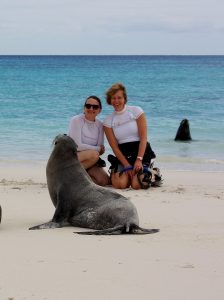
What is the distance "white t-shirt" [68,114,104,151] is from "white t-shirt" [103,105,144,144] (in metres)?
0.14

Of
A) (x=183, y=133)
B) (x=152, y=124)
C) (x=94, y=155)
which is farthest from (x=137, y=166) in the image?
(x=152, y=124)

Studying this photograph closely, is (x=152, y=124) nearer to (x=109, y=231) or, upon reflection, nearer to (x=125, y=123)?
(x=125, y=123)

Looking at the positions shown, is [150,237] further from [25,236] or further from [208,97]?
[208,97]

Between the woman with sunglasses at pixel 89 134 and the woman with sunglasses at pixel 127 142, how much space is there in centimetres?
15

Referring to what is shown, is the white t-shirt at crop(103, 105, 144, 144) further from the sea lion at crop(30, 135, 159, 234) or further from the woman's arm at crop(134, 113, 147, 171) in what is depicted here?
the sea lion at crop(30, 135, 159, 234)

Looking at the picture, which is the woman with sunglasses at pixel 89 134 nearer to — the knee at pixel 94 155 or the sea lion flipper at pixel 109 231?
the knee at pixel 94 155

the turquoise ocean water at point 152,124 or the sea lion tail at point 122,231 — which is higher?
the sea lion tail at point 122,231

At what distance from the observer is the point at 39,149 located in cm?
1473

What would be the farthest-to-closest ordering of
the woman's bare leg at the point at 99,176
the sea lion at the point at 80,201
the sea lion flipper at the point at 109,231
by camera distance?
the woman's bare leg at the point at 99,176 < the sea lion at the point at 80,201 < the sea lion flipper at the point at 109,231

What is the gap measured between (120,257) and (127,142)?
3913 millimetres

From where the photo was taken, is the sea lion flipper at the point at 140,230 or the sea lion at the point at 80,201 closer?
the sea lion flipper at the point at 140,230

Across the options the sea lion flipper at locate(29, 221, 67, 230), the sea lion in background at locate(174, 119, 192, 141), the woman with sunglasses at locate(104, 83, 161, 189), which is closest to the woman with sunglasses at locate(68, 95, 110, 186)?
the woman with sunglasses at locate(104, 83, 161, 189)

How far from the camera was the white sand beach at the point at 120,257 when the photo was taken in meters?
4.08

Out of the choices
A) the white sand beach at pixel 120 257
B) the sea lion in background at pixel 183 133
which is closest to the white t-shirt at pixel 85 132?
the white sand beach at pixel 120 257
